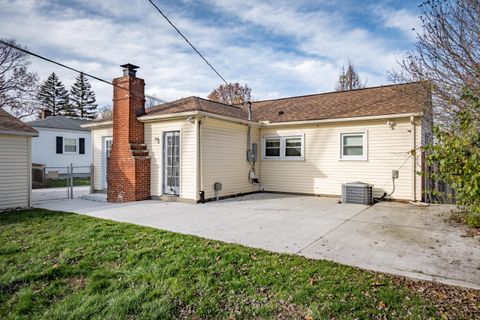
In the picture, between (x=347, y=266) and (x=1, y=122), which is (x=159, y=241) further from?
(x=1, y=122)

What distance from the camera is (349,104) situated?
11.4 meters

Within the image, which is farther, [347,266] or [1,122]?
[1,122]

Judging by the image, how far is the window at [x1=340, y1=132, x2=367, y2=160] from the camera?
33.0ft

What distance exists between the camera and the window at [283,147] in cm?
1140

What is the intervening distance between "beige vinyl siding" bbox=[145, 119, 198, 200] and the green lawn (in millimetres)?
4415

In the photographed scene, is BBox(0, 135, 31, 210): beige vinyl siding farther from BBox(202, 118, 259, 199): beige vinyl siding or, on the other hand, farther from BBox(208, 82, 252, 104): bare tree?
BBox(208, 82, 252, 104): bare tree

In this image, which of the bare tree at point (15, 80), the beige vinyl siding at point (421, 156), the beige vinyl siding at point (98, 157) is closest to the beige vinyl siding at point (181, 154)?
the beige vinyl siding at point (98, 157)

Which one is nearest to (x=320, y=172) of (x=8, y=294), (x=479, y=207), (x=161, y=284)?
(x=479, y=207)

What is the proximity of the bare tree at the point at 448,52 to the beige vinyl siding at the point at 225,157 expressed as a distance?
5.90 metres

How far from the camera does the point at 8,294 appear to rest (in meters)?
3.42

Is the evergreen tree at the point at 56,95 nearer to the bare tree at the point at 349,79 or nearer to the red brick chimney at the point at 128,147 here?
the bare tree at the point at 349,79

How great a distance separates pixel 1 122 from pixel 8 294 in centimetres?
706

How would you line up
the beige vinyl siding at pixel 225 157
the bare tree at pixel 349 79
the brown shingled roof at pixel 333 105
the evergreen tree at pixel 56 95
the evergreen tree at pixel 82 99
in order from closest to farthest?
the brown shingled roof at pixel 333 105 < the beige vinyl siding at pixel 225 157 < the bare tree at pixel 349 79 < the evergreen tree at pixel 56 95 < the evergreen tree at pixel 82 99

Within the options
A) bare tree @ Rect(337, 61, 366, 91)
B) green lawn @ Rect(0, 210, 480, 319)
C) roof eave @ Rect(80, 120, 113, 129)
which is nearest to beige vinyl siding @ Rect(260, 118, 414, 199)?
roof eave @ Rect(80, 120, 113, 129)
